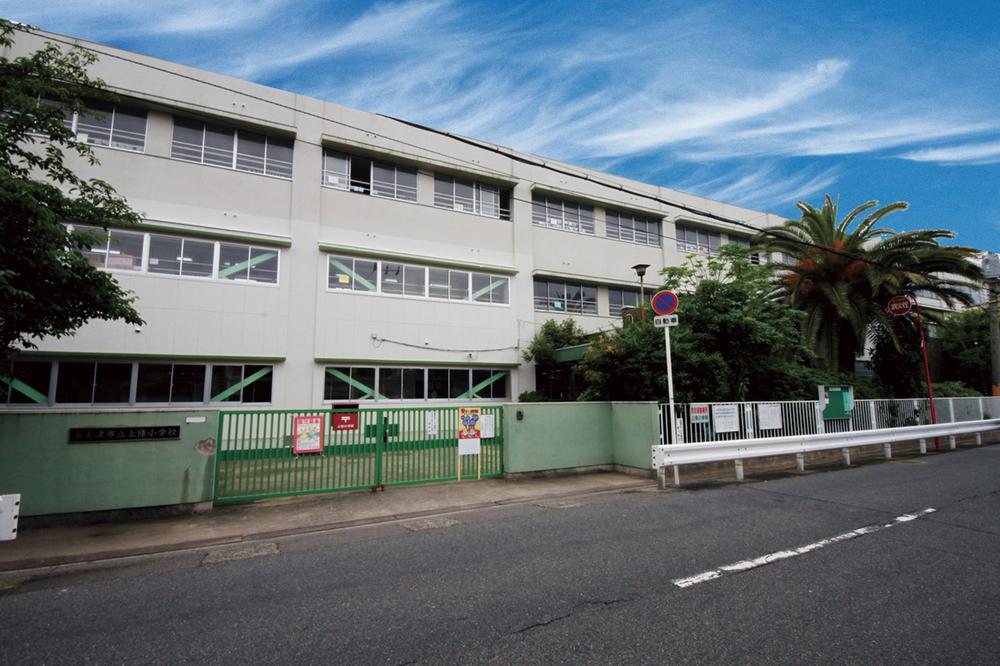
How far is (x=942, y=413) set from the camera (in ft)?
53.5

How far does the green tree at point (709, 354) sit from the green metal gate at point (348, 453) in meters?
3.89

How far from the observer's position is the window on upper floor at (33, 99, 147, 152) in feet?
45.3

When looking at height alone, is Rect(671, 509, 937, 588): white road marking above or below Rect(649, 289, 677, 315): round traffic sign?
below

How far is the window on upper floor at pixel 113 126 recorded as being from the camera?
543 inches

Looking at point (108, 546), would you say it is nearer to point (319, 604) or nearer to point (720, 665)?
point (319, 604)

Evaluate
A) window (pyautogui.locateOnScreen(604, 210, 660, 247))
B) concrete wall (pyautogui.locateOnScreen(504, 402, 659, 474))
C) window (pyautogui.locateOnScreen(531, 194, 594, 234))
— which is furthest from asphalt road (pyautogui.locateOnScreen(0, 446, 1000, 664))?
window (pyautogui.locateOnScreen(604, 210, 660, 247))

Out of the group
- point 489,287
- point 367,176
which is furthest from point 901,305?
point 367,176

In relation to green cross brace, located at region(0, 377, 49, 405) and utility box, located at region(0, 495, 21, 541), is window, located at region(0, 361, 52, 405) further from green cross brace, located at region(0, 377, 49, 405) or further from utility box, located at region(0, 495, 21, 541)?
utility box, located at region(0, 495, 21, 541)

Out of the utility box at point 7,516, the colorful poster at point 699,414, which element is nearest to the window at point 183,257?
the utility box at point 7,516

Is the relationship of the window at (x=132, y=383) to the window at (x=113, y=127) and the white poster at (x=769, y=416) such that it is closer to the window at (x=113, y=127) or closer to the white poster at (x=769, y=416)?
the window at (x=113, y=127)

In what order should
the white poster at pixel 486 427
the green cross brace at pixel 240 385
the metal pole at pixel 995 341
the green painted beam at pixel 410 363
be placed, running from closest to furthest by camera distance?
the white poster at pixel 486 427, the green cross brace at pixel 240 385, the green painted beam at pixel 410 363, the metal pole at pixel 995 341

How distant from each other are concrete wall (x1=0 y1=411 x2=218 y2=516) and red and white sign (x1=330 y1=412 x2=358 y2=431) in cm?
188

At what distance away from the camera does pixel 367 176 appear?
17328 mm

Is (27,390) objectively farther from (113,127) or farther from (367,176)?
(367,176)
